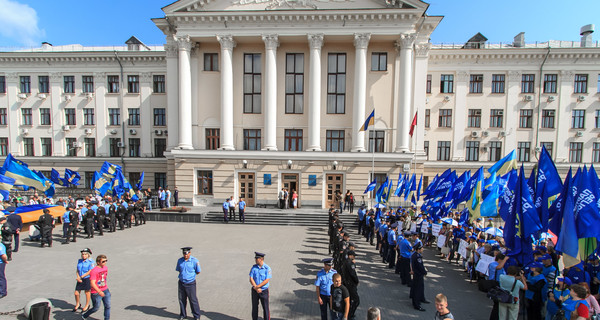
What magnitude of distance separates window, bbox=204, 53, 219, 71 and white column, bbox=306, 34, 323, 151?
7881mm

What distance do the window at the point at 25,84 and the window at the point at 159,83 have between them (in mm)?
12862

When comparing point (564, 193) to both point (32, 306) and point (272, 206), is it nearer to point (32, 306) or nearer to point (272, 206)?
point (32, 306)

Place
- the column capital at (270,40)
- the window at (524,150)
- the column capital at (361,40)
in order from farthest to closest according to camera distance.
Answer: the window at (524,150), the column capital at (270,40), the column capital at (361,40)

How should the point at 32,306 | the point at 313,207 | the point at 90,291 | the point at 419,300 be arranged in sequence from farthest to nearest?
the point at 313,207 → the point at 419,300 → the point at 90,291 → the point at 32,306

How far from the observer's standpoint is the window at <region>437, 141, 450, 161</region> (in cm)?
2697

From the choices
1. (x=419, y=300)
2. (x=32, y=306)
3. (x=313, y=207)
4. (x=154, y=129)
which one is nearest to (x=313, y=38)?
(x=313, y=207)

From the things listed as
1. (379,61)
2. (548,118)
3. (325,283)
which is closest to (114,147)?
(379,61)

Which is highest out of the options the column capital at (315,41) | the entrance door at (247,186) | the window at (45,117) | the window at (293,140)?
the column capital at (315,41)

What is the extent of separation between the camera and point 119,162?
2878cm

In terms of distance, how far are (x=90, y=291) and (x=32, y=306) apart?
101 cm

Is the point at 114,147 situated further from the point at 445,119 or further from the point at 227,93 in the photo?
the point at 445,119

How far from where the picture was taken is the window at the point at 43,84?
29047 mm

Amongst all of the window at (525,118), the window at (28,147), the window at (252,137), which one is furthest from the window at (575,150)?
the window at (28,147)

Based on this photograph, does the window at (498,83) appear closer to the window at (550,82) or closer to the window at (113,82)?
the window at (550,82)
